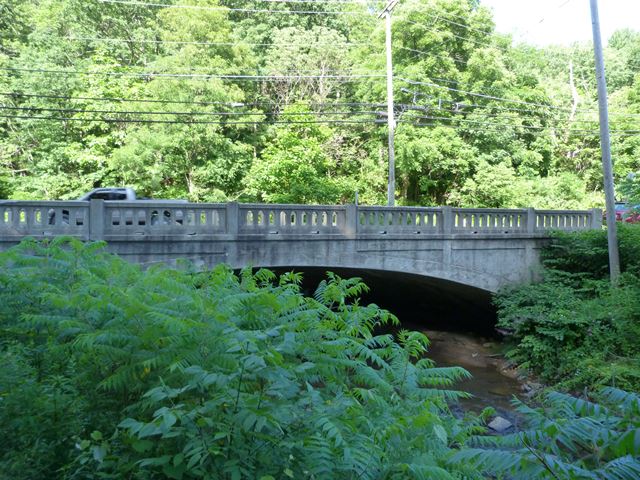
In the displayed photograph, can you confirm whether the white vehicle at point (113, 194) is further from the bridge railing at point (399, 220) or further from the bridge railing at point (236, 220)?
the bridge railing at point (399, 220)

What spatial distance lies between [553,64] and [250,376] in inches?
1875

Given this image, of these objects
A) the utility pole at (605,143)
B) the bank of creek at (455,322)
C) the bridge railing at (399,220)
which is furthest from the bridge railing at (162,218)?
the utility pole at (605,143)

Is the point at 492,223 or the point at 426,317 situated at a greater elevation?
the point at 492,223

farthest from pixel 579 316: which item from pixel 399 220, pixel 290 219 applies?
pixel 290 219

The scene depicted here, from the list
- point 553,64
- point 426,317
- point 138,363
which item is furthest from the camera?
point 553,64

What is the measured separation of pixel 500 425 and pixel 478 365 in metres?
5.27

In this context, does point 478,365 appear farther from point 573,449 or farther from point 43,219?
point 573,449

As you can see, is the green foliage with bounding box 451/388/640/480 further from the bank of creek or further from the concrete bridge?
the concrete bridge

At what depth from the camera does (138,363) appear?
3.06 metres

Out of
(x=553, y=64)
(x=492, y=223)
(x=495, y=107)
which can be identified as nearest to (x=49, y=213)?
(x=492, y=223)

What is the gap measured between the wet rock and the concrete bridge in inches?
191

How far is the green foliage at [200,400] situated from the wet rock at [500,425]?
7237 millimetres

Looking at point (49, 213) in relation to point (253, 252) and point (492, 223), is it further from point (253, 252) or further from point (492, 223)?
point (492, 223)

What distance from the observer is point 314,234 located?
13336 mm
